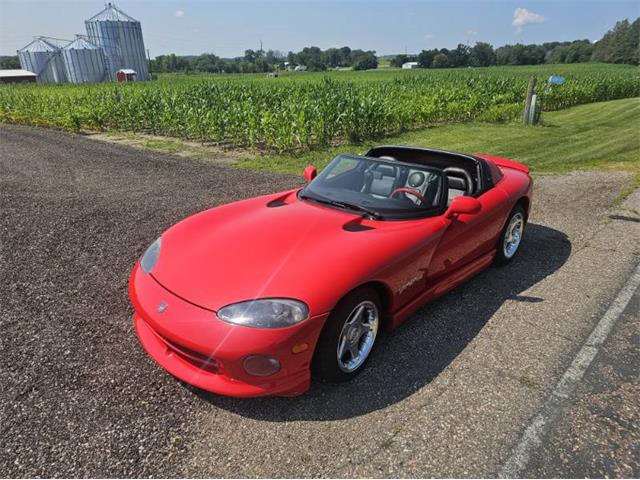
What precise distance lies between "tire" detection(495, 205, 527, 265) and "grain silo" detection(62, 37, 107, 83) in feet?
215

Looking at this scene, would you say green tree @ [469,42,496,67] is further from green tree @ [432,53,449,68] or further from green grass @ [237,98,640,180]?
green grass @ [237,98,640,180]

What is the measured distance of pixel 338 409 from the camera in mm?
2643

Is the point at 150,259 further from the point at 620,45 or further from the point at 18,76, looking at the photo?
the point at 620,45

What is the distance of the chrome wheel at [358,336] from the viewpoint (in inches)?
110

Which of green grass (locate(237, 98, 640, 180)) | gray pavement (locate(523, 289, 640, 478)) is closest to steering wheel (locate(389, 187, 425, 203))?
gray pavement (locate(523, 289, 640, 478))

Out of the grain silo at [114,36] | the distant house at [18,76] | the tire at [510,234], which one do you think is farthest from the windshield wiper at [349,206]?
the distant house at [18,76]

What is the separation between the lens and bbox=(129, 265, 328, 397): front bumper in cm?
236

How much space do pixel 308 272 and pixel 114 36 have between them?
6918 centimetres

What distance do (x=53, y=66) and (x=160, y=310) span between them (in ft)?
243

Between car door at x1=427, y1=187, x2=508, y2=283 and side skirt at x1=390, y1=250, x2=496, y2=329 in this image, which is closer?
side skirt at x1=390, y1=250, x2=496, y2=329

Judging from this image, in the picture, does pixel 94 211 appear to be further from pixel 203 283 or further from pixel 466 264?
pixel 466 264

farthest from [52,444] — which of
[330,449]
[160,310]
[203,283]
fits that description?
[330,449]

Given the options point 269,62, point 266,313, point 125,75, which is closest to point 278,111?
point 266,313

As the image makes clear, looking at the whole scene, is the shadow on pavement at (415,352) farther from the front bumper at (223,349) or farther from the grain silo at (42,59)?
the grain silo at (42,59)
